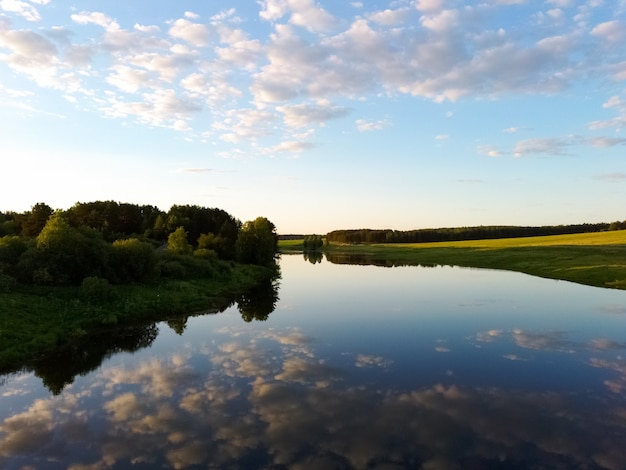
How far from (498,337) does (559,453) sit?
15.5 meters

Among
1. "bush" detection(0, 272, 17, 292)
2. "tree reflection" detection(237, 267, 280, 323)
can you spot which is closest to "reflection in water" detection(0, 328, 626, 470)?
"tree reflection" detection(237, 267, 280, 323)

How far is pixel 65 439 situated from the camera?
47.6ft

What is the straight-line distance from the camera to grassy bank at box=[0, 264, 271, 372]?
24.8 m

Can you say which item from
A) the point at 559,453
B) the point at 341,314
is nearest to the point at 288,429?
the point at 559,453

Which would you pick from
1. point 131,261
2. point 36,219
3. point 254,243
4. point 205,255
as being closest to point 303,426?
point 131,261

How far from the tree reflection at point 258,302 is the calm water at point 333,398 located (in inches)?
152

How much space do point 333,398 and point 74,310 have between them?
75.6 ft

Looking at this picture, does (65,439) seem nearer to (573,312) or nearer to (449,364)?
(449,364)

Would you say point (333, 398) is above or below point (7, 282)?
below

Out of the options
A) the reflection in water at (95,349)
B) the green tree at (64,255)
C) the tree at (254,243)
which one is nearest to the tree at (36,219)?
the tree at (254,243)

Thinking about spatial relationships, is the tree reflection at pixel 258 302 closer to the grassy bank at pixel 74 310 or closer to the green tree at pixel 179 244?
the grassy bank at pixel 74 310

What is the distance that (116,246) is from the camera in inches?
1698

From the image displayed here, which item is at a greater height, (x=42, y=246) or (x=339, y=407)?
(x=42, y=246)

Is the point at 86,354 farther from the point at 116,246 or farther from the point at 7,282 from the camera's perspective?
the point at 116,246
